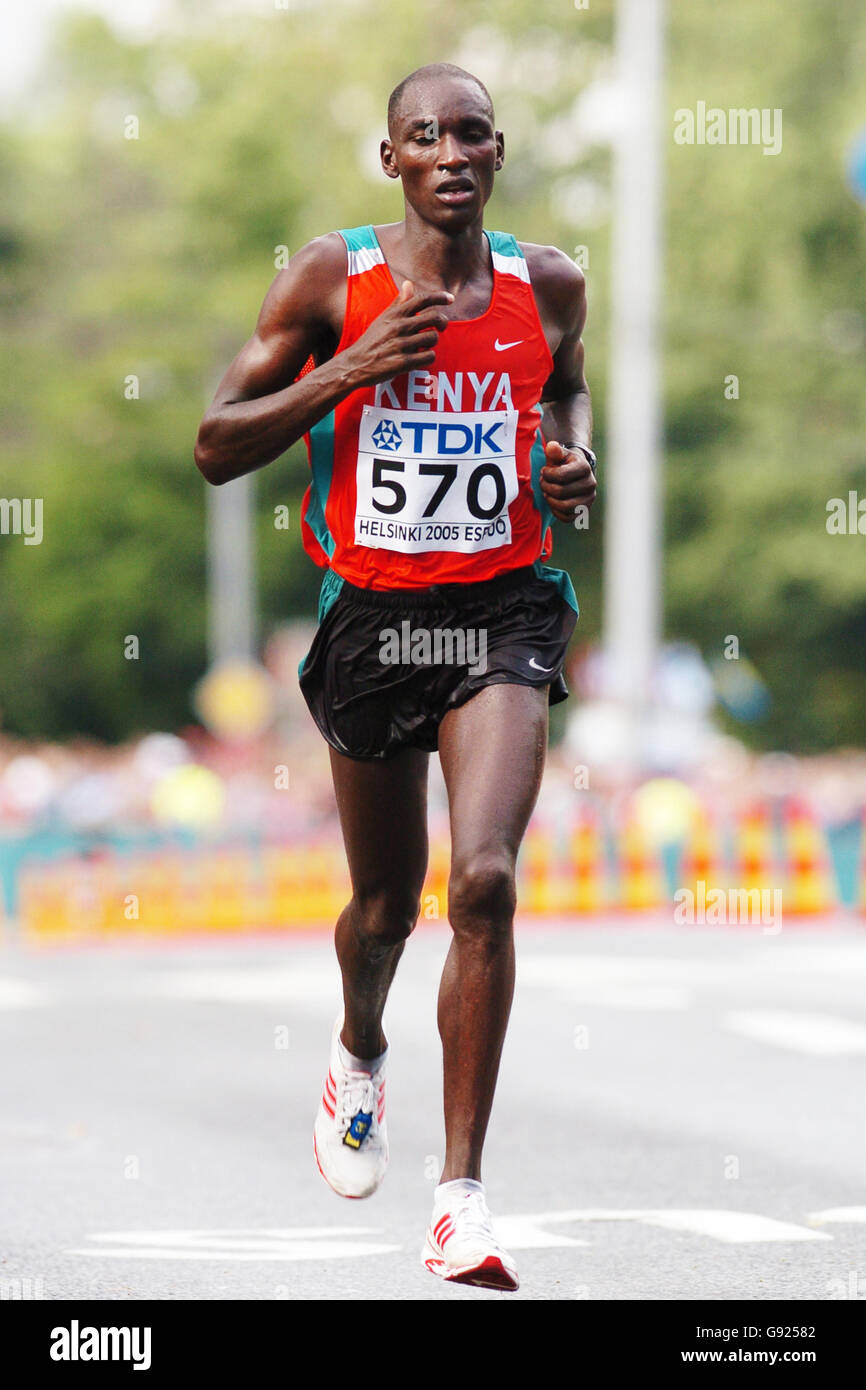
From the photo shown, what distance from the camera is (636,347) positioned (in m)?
24.2

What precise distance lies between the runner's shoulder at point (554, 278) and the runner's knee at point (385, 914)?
54.1 inches

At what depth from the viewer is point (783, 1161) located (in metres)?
7.73

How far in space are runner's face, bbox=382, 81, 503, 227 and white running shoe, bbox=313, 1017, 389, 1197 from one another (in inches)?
81.3

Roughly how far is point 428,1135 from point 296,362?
3838 millimetres

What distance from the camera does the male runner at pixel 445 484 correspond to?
517cm

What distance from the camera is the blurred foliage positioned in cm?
4122

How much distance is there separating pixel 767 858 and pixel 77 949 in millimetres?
5604

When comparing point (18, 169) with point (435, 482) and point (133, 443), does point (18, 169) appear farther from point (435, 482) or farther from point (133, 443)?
point (435, 482)

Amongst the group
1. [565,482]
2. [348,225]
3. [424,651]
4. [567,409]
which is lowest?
[424,651]

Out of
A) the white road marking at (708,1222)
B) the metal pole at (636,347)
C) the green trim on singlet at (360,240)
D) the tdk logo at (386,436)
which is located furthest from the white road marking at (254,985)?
the metal pole at (636,347)

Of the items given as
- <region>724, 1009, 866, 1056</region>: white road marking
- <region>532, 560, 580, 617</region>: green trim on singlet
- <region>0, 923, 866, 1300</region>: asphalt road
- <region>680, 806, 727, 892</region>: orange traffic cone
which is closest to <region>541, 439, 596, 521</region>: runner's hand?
<region>532, 560, 580, 617</region>: green trim on singlet

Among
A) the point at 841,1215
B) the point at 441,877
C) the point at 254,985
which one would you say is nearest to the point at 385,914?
the point at 841,1215

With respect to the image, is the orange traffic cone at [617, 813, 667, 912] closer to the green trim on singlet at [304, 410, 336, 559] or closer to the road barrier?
the road barrier

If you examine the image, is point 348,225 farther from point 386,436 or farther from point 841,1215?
point 386,436
